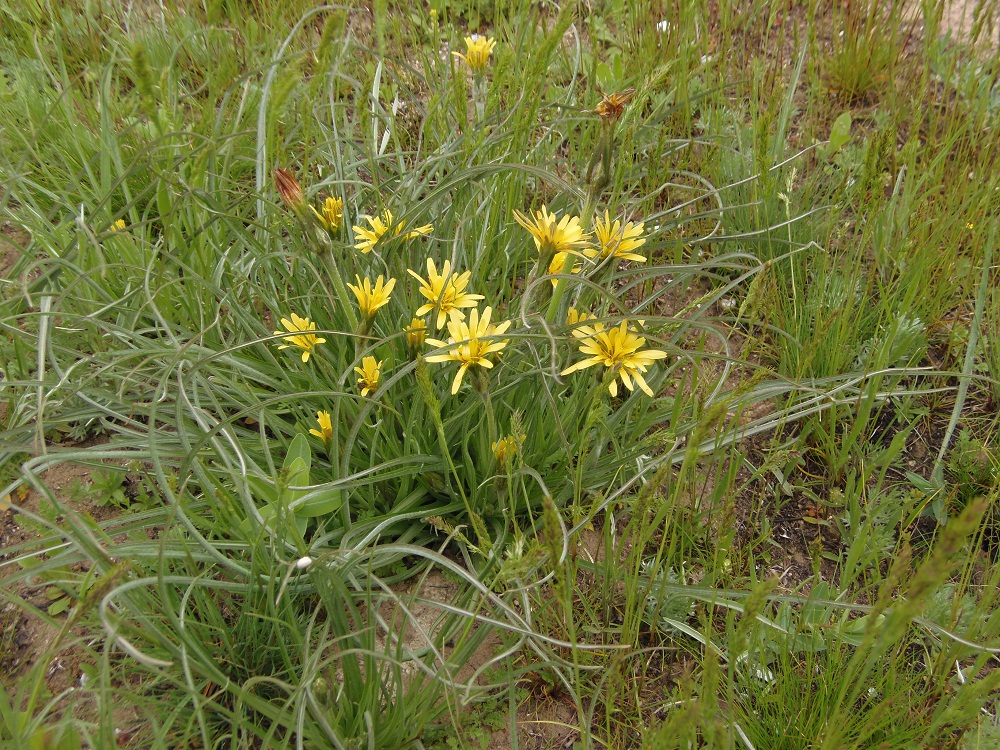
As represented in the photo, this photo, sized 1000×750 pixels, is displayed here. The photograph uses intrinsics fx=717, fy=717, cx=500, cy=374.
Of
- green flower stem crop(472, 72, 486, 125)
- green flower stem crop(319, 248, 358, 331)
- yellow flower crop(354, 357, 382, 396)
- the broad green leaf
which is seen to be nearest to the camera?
green flower stem crop(319, 248, 358, 331)

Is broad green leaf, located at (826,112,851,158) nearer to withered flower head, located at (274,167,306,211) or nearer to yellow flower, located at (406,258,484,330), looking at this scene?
yellow flower, located at (406,258,484,330)

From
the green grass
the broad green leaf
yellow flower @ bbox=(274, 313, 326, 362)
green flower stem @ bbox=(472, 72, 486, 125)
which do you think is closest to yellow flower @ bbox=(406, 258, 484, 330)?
the green grass

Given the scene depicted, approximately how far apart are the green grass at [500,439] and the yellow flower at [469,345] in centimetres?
3

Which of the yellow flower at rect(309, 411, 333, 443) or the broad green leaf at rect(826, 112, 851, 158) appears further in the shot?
the broad green leaf at rect(826, 112, 851, 158)

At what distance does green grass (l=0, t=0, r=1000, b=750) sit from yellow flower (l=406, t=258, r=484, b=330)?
0.11 metres

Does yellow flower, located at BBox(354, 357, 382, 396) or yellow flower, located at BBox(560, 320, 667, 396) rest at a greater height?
yellow flower, located at BBox(560, 320, 667, 396)

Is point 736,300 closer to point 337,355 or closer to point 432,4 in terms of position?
point 337,355

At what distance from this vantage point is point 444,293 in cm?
138

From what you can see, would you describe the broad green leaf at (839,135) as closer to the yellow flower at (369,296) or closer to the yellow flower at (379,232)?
the yellow flower at (379,232)

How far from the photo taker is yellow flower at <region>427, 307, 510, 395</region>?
1178 mm

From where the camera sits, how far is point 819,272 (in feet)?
6.17

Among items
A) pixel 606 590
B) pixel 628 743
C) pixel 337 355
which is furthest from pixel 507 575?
pixel 337 355

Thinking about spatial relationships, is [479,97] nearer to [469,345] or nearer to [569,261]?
[569,261]

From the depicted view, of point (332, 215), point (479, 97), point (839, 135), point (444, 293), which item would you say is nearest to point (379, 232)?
point (332, 215)
